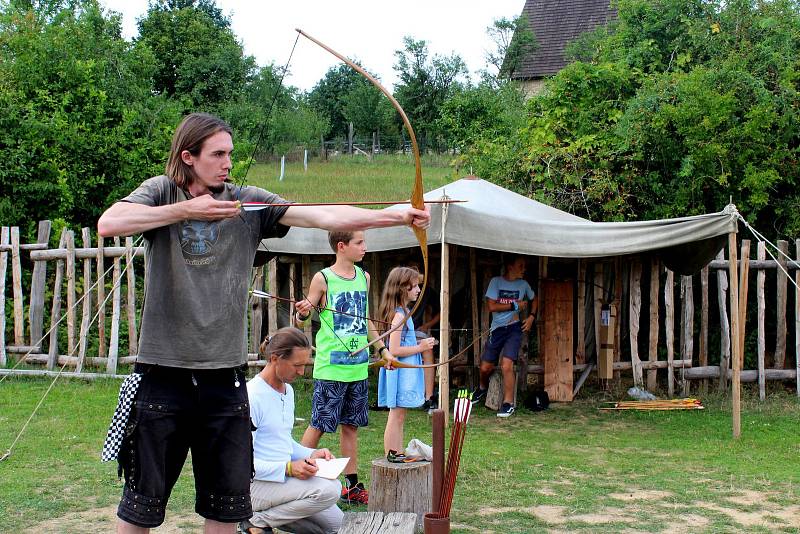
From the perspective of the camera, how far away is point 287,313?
9648mm

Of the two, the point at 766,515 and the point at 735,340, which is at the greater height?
the point at 735,340

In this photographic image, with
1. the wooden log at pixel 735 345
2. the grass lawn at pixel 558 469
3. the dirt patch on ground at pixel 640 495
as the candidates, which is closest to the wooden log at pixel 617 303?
the grass lawn at pixel 558 469

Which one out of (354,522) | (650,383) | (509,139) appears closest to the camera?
(354,522)

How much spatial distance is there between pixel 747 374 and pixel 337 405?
5.31 metres

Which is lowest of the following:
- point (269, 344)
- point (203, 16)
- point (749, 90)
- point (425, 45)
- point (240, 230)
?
point (269, 344)

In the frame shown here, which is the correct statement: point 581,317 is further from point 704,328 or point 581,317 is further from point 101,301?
point 101,301

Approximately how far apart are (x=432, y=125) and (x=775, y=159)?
14.7 feet

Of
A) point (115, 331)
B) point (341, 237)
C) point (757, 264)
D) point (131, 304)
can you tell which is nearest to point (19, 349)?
point (115, 331)

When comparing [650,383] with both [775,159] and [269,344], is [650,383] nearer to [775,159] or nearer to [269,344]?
[775,159]

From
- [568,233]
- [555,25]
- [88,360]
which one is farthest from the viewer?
[555,25]

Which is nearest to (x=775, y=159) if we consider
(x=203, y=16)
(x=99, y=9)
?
(x=99, y=9)

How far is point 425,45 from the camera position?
10.5 m

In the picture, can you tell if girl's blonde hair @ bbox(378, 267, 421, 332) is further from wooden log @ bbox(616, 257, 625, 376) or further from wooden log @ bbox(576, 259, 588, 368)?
wooden log @ bbox(616, 257, 625, 376)

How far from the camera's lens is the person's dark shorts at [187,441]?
2.85 meters
